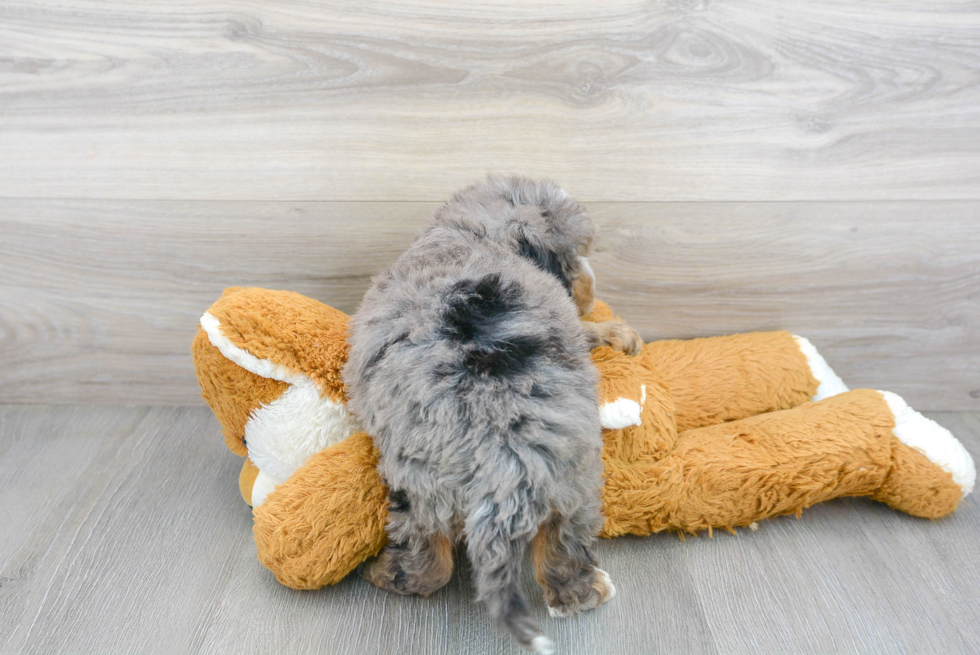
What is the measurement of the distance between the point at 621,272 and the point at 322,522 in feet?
2.54

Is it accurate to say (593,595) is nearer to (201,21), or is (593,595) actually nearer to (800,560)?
(800,560)

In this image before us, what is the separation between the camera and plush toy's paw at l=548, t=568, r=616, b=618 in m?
0.92

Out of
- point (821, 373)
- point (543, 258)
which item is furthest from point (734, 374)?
point (543, 258)

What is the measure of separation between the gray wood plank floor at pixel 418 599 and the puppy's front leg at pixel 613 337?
12.7 inches

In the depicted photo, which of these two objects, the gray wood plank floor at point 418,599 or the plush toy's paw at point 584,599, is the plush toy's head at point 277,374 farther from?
the plush toy's paw at point 584,599

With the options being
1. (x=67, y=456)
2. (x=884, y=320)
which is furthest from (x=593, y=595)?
(x=67, y=456)

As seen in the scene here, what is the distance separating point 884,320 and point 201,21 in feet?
4.93

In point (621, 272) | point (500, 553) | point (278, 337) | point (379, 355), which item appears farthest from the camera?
point (621, 272)

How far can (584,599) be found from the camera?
3.07 ft

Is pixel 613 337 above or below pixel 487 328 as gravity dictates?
below

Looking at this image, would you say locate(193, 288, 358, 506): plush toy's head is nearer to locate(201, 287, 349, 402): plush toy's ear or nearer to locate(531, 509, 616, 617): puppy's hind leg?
locate(201, 287, 349, 402): plush toy's ear

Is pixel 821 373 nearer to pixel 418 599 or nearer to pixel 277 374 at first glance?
pixel 418 599

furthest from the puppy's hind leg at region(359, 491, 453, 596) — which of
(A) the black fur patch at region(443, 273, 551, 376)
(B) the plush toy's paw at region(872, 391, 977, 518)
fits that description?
(B) the plush toy's paw at region(872, 391, 977, 518)

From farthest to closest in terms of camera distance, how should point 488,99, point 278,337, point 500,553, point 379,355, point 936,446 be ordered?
point 488,99, point 936,446, point 278,337, point 379,355, point 500,553
